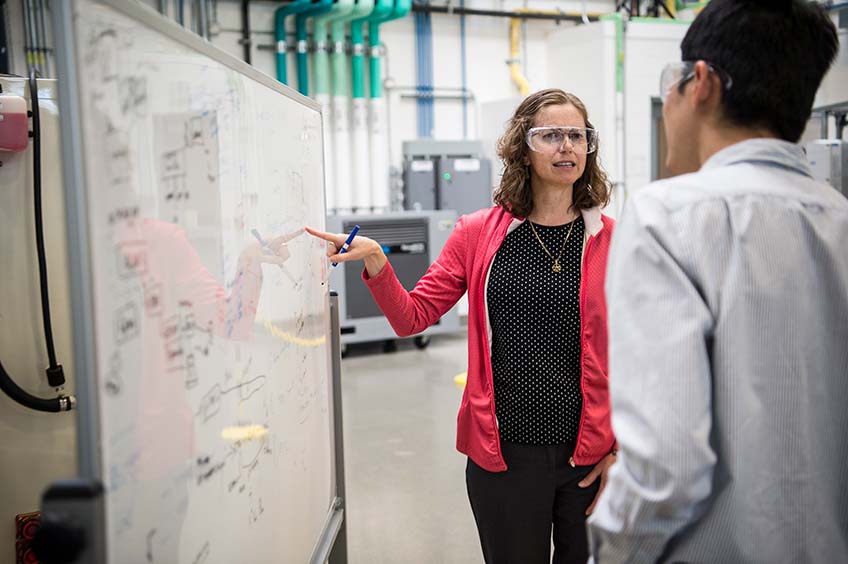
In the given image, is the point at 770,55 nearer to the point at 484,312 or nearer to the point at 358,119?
the point at 484,312

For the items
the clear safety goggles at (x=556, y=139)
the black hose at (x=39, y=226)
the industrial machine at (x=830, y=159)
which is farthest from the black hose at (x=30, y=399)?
the industrial machine at (x=830, y=159)

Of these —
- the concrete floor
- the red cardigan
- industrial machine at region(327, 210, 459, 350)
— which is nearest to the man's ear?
the red cardigan

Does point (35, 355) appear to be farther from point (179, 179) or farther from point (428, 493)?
point (428, 493)

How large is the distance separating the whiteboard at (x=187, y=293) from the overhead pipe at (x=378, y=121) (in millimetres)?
3863

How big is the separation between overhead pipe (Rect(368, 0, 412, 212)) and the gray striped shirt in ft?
14.8

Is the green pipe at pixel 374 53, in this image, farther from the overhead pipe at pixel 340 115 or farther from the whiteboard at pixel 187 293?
the whiteboard at pixel 187 293

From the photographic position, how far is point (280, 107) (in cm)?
130

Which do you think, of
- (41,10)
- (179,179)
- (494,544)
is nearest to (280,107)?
(179,179)

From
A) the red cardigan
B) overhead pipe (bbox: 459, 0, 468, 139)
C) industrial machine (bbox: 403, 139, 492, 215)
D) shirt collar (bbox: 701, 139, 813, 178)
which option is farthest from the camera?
overhead pipe (bbox: 459, 0, 468, 139)

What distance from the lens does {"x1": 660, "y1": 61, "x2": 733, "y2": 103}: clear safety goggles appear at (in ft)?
2.60

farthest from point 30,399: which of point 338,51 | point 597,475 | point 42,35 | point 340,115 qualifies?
point 338,51

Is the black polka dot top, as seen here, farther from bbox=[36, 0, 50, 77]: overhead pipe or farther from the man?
bbox=[36, 0, 50, 77]: overhead pipe

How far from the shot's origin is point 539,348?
138 centimetres

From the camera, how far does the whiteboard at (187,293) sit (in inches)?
28.1
